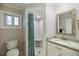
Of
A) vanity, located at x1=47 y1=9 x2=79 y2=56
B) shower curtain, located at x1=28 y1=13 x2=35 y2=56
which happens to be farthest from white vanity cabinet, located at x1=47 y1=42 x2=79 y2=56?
shower curtain, located at x1=28 y1=13 x2=35 y2=56

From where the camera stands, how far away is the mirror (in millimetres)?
1431

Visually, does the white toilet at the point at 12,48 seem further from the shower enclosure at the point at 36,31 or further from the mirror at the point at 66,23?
the mirror at the point at 66,23

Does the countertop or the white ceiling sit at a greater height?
the white ceiling

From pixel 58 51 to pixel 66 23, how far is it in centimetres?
38

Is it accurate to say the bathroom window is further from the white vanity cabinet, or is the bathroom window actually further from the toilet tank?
the white vanity cabinet

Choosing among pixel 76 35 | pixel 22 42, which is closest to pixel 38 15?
pixel 22 42

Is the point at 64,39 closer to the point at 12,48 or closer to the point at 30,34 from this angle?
the point at 30,34

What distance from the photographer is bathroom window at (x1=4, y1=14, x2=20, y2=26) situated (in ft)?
4.95

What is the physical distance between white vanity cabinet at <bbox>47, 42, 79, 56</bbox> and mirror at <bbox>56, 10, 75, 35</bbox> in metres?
0.20

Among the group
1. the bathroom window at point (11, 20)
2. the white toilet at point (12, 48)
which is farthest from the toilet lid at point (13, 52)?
the bathroom window at point (11, 20)

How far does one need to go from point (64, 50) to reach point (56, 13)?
500 mm

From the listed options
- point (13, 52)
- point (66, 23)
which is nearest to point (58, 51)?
point (66, 23)

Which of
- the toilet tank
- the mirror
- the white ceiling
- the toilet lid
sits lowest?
the toilet lid

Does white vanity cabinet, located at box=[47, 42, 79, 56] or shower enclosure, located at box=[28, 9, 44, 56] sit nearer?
white vanity cabinet, located at box=[47, 42, 79, 56]
